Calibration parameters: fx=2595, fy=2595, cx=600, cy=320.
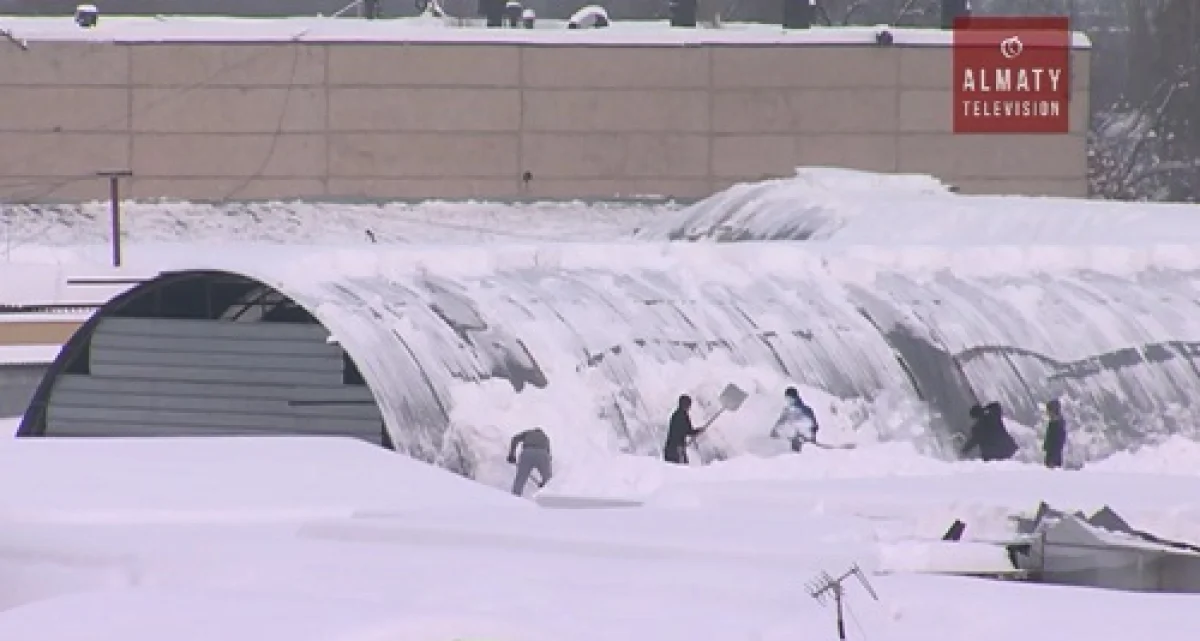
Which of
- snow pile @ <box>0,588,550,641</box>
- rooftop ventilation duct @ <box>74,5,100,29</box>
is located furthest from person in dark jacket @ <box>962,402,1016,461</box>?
rooftop ventilation duct @ <box>74,5,100,29</box>

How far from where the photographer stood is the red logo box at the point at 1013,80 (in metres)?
49.4

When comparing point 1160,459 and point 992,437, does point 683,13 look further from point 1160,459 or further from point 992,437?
point 992,437

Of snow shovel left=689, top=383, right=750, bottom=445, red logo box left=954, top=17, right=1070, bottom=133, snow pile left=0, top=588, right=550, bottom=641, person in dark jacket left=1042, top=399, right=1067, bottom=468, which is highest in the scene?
red logo box left=954, top=17, right=1070, bottom=133

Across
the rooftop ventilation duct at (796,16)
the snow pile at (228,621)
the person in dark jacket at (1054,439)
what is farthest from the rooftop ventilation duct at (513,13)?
the snow pile at (228,621)

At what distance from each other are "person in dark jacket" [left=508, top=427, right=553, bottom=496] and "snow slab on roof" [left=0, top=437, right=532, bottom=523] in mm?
9366

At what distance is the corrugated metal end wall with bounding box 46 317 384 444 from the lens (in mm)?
23047

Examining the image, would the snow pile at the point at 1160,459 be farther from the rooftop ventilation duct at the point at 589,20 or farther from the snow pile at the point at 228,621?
the rooftop ventilation duct at the point at 589,20

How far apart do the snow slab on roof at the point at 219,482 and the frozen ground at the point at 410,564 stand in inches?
0.6

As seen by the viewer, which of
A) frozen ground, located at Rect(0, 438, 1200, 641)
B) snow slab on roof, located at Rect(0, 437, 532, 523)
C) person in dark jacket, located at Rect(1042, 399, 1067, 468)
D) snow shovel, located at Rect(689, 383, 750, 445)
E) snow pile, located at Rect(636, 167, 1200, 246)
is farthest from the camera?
snow pile, located at Rect(636, 167, 1200, 246)

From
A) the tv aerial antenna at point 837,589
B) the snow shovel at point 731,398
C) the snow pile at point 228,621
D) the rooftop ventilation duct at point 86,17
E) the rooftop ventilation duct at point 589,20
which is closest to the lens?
the snow pile at point 228,621

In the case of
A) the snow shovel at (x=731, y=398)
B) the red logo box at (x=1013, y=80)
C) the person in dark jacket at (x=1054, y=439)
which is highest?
the red logo box at (x=1013, y=80)

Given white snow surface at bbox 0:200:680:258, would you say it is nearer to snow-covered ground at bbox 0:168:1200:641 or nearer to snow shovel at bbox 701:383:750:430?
snow shovel at bbox 701:383:750:430

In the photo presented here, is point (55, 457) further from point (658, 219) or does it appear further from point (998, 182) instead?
point (998, 182)

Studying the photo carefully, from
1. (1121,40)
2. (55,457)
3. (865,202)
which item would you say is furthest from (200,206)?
(1121,40)
